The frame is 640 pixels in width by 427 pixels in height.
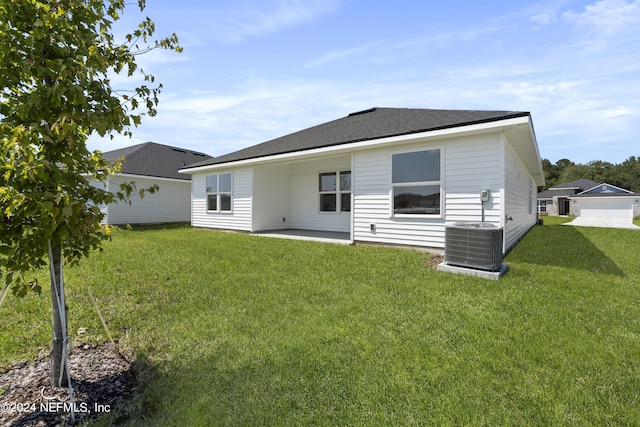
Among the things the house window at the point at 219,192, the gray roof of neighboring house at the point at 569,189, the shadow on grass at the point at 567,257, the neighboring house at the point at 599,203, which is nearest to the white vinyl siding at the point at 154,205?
the house window at the point at 219,192

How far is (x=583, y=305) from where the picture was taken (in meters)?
3.73

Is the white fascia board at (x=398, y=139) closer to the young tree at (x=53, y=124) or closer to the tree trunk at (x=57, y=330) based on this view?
the young tree at (x=53, y=124)

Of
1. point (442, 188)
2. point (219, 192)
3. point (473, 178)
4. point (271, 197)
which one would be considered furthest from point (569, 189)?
point (219, 192)

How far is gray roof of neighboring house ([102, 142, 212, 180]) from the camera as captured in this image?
51.7ft

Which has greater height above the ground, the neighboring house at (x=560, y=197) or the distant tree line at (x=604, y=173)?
the distant tree line at (x=604, y=173)

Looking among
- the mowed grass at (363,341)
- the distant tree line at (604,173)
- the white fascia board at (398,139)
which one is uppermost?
the distant tree line at (604,173)

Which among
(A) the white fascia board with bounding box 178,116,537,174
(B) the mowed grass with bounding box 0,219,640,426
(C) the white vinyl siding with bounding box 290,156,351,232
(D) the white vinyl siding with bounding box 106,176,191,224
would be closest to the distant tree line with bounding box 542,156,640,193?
(C) the white vinyl siding with bounding box 290,156,351,232

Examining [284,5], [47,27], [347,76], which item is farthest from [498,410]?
[347,76]

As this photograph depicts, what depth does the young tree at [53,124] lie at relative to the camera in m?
1.65

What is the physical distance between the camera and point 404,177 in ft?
23.7

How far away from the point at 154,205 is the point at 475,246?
16143 millimetres

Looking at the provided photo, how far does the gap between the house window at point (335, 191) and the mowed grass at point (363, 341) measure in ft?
17.8

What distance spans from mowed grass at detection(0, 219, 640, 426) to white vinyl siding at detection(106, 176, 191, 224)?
10757 mm

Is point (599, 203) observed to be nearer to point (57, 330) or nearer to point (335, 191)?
point (335, 191)
